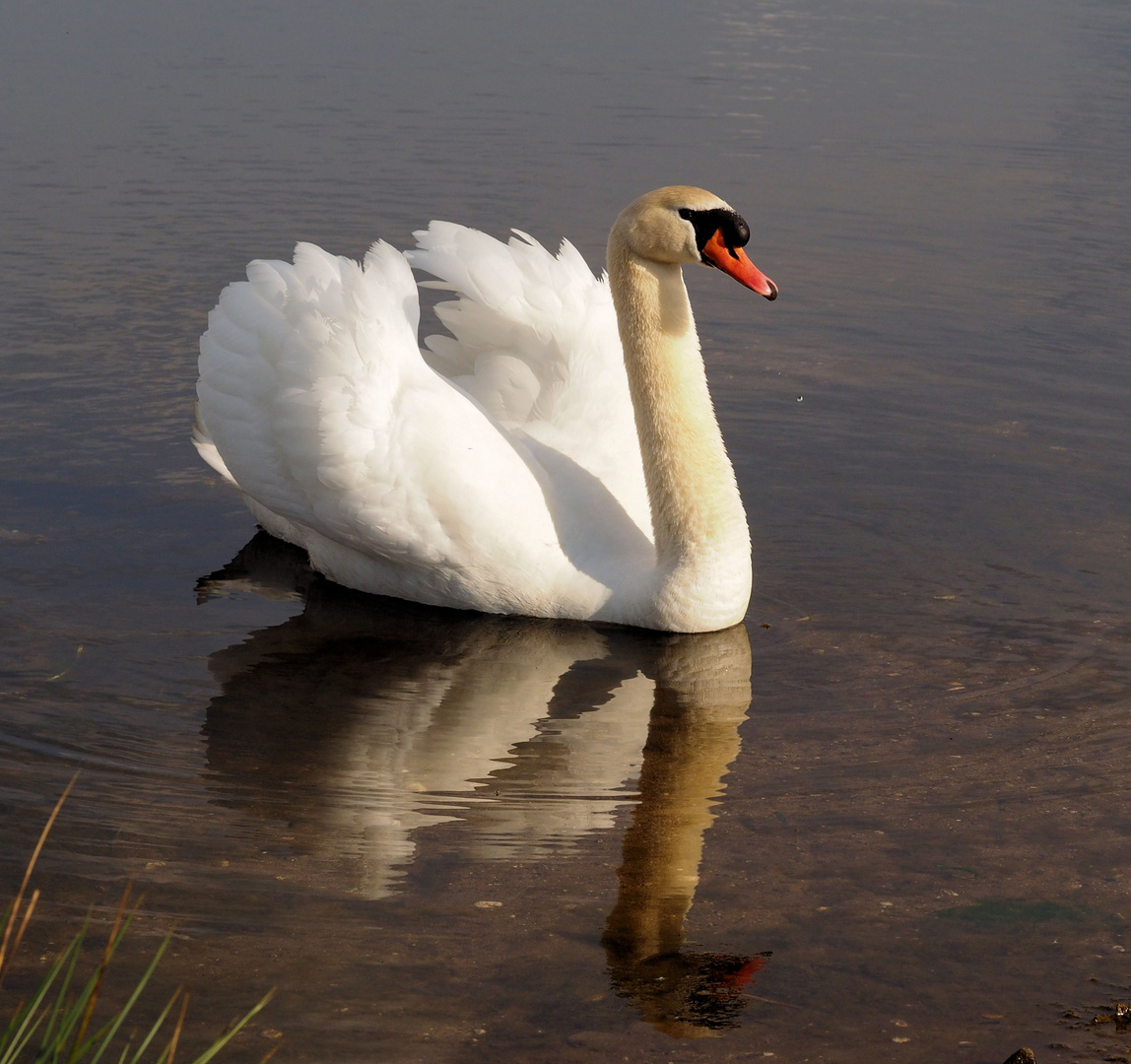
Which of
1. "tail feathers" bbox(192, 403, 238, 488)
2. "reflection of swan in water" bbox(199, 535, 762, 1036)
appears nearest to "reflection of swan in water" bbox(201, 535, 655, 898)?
"reflection of swan in water" bbox(199, 535, 762, 1036)

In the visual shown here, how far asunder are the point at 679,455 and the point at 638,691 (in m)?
1.02

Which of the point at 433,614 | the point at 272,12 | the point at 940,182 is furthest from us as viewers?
the point at 272,12

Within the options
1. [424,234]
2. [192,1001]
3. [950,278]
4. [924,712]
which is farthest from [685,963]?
[950,278]

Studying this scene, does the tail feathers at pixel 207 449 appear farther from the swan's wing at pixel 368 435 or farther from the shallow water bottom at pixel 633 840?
the shallow water bottom at pixel 633 840

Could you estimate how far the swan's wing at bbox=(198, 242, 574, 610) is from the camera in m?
6.14

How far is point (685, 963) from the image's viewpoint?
412 cm

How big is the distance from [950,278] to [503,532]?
6.13 metres

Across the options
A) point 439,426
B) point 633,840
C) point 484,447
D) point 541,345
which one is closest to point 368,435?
point 439,426

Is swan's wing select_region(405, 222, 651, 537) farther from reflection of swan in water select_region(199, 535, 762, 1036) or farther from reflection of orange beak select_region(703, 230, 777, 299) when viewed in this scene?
reflection of orange beak select_region(703, 230, 777, 299)

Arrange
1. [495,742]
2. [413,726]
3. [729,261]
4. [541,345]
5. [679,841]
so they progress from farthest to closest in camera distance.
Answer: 1. [541,345]
2. [729,261]
3. [413,726]
4. [495,742]
5. [679,841]

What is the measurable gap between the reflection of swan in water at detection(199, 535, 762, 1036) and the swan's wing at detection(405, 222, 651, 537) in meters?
0.94

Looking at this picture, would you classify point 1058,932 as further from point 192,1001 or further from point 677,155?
point 677,155

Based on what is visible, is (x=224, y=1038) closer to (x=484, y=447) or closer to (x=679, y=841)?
(x=679, y=841)

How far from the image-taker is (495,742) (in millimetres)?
5441
